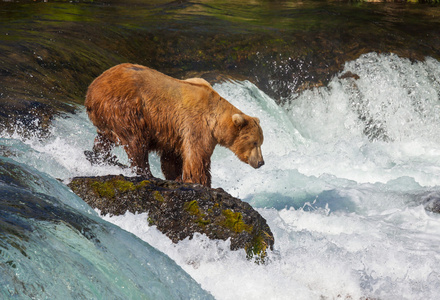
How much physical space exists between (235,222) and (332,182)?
14.4ft

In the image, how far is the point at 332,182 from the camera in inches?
352

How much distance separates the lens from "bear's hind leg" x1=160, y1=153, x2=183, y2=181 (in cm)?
694

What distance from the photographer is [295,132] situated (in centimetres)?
1170

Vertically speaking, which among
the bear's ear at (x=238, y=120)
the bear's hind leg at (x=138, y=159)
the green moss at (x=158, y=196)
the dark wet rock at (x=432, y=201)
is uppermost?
the bear's ear at (x=238, y=120)

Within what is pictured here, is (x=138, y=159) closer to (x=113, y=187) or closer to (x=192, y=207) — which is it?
(x=113, y=187)

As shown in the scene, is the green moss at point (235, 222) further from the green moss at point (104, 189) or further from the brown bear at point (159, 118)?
the brown bear at point (159, 118)

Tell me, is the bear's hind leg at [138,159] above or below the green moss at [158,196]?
below

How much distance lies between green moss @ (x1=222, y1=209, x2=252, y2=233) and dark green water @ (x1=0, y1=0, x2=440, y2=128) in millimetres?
4019

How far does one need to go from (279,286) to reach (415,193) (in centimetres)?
469

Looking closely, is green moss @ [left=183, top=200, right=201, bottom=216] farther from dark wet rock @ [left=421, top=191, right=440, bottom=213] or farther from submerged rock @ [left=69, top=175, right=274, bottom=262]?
dark wet rock @ [left=421, top=191, right=440, bottom=213]

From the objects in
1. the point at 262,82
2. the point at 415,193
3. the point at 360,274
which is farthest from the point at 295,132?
the point at 360,274

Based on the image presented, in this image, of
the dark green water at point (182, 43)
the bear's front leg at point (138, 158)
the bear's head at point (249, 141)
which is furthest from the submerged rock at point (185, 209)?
the dark green water at point (182, 43)

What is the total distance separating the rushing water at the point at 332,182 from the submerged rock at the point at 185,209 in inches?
3.6

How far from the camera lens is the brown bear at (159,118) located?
20.7ft
